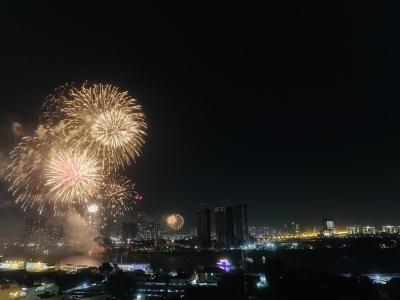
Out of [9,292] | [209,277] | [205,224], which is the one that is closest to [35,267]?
[209,277]

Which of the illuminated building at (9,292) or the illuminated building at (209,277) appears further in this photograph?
the illuminated building at (209,277)

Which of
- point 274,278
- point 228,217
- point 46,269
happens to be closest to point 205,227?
point 228,217

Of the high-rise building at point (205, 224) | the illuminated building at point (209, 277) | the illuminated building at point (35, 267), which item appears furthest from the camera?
the high-rise building at point (205, 224)

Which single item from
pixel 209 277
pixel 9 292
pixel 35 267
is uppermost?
pixel 9 292

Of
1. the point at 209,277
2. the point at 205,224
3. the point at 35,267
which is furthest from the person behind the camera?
the point at 205,224

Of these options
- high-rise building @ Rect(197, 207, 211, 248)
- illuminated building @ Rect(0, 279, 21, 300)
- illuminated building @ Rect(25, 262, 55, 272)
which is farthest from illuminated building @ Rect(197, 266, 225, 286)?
high-rise building @ Rect(197, 207, 211, 248)

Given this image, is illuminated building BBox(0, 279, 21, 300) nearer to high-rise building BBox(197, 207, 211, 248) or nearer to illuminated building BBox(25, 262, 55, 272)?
illuminated building BBox(25, 262, 55, 272)

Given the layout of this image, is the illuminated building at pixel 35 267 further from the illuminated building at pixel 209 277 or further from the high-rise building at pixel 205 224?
the high-rise building at pixel 205 224

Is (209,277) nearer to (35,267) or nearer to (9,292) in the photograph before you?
(9,292)

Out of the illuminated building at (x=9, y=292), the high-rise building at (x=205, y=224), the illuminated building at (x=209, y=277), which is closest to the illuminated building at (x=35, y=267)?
the illuminated building at (x=209, y=277)

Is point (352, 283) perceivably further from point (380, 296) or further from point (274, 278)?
point (274, 278)

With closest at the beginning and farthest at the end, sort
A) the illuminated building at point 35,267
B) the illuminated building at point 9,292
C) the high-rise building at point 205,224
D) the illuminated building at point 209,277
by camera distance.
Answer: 1. the illuminated building at point 9,292
2. the illuminated building at point 209,277
3. the illuminated building at point 35,267
4. the high-rise building at point 205,224
